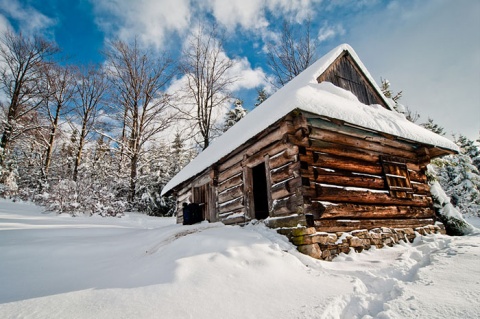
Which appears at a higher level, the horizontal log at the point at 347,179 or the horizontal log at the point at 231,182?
the horizontal log at the point at 231,182

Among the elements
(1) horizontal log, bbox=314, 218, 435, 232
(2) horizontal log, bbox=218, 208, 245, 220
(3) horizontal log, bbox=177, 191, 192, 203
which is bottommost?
(1) horizontal log, bbox=314, 218, 435, 232

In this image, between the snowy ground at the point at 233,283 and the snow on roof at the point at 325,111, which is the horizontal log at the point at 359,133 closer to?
the snow on roof at the point at 325,111

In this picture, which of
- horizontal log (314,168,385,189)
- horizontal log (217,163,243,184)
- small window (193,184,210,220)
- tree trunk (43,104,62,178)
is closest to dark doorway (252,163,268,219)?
small window (193,184,210,220)

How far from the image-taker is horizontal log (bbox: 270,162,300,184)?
17.0 feet

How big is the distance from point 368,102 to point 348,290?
7707 millimetres

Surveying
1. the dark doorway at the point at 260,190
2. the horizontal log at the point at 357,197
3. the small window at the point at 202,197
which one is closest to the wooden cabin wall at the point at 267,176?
the horizontal log at the point at 357,197

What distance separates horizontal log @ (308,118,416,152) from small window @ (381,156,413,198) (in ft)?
1.52

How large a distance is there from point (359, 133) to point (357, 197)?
66.1 inches

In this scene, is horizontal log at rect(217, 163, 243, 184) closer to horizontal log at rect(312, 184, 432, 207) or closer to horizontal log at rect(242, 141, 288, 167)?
horizontal log at rect(242, 141, 288, 167)

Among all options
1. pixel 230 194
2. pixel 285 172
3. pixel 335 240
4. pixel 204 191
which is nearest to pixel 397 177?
pixel 335 240

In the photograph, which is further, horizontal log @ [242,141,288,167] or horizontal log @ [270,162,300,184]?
horizontal log @ [242,141,288,167]

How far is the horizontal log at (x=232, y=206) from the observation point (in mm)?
6842

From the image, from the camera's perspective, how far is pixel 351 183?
590 centimetres

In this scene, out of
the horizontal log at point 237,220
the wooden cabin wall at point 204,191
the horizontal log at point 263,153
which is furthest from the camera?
the wooden cabin wall at point 204,191
